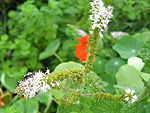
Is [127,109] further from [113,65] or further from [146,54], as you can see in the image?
[113,65]

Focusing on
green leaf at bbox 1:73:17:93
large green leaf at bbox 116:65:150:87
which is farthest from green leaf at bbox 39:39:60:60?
large green leaf at bbox 116:65:150:87

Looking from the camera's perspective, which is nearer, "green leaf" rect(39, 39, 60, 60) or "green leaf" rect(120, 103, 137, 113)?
"green leaf" rect(120, 103, 137, 113)

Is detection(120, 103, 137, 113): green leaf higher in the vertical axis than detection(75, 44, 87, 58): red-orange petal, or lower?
lower

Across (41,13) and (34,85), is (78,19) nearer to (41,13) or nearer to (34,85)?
(41,13)

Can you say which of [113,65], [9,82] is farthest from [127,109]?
[9,82]

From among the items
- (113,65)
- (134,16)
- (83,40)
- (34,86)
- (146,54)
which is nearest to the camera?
(34,86)

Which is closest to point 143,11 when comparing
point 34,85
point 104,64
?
point 104,64

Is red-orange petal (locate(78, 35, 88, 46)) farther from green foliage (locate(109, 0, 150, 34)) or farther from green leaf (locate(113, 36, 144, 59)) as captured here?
green foliage (locate(109, 0, 150, 34))
